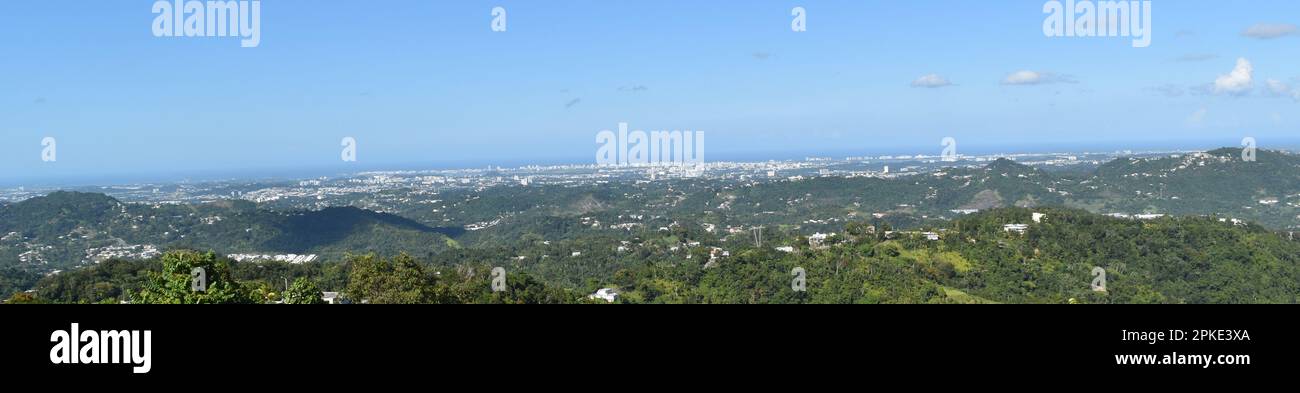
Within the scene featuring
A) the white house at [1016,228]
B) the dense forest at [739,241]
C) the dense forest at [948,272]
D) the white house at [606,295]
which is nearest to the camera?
the dense forest at [948,272]

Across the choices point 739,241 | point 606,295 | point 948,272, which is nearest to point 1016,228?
point 948,272

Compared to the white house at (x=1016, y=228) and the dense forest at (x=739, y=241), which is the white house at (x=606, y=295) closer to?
the dense forest at (x=739, y=241)

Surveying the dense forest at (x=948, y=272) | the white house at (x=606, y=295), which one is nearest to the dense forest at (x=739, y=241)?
the dense forest at (x=948, y=272)

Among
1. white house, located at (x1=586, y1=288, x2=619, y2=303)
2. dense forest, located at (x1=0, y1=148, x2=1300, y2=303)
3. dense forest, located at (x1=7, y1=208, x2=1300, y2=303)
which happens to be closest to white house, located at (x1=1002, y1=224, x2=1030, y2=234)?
dense forest, located at (x1=0, y1=148, x2=1300, y2=303)

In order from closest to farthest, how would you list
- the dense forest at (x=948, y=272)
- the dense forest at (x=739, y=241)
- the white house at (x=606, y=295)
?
the dense forest at (x=948, y=272) < the dense forest at (x=739, y=241) < the white house at (x=606, y=295)

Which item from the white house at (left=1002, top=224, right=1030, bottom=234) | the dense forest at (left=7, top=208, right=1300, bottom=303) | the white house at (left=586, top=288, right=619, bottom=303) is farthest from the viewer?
the white house at (left=1002, top=224, right=1030, bottom=234)

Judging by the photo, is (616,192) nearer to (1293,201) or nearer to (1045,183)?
(1045,183)

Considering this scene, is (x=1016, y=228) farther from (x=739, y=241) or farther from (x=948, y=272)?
(x=739, y=241)

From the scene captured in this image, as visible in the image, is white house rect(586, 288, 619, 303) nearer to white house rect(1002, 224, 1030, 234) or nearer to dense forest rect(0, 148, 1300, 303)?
dense forest rect(0, 148, 1300, 303)

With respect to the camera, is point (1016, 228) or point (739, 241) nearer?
point (1016, 228)
